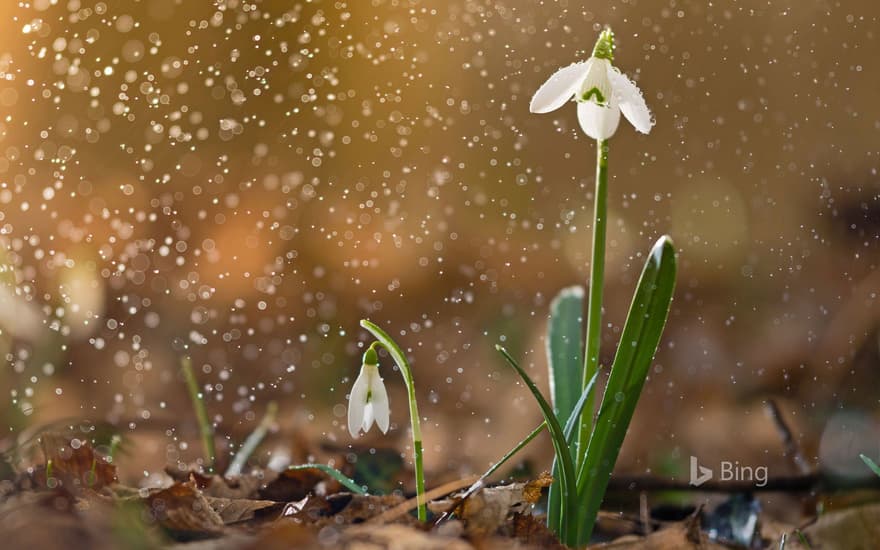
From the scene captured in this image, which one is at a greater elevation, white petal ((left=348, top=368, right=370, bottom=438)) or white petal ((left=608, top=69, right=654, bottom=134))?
white petal ((left=608, top=69, right=654, bottom=134))

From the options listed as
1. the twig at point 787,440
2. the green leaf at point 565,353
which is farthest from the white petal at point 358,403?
the twig at point 787,440

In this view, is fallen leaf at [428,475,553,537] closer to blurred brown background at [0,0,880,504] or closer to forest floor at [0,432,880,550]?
forest floor at [0,432,880,550]

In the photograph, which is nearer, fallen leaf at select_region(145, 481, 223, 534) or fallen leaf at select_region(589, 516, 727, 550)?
fallen leaf at select_region(145, 481, 223, 534)

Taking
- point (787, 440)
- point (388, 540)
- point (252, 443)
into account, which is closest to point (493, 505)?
point (388, 540)

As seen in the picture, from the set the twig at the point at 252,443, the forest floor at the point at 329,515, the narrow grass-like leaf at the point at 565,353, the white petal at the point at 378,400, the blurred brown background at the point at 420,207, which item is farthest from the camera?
the blurred brown background at the point at 420,207

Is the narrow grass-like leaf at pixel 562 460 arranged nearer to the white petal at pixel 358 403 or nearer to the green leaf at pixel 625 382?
the green leaf at pixel 625 382

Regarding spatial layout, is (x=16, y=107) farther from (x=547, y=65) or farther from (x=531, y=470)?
(x=531, y=470)

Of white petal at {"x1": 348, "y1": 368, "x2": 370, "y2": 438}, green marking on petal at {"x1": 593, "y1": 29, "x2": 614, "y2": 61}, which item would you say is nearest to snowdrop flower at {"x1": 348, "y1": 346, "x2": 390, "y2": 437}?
white petal at {"x1": 348, "y1": 368, "x2": 370, "y2": 438}
